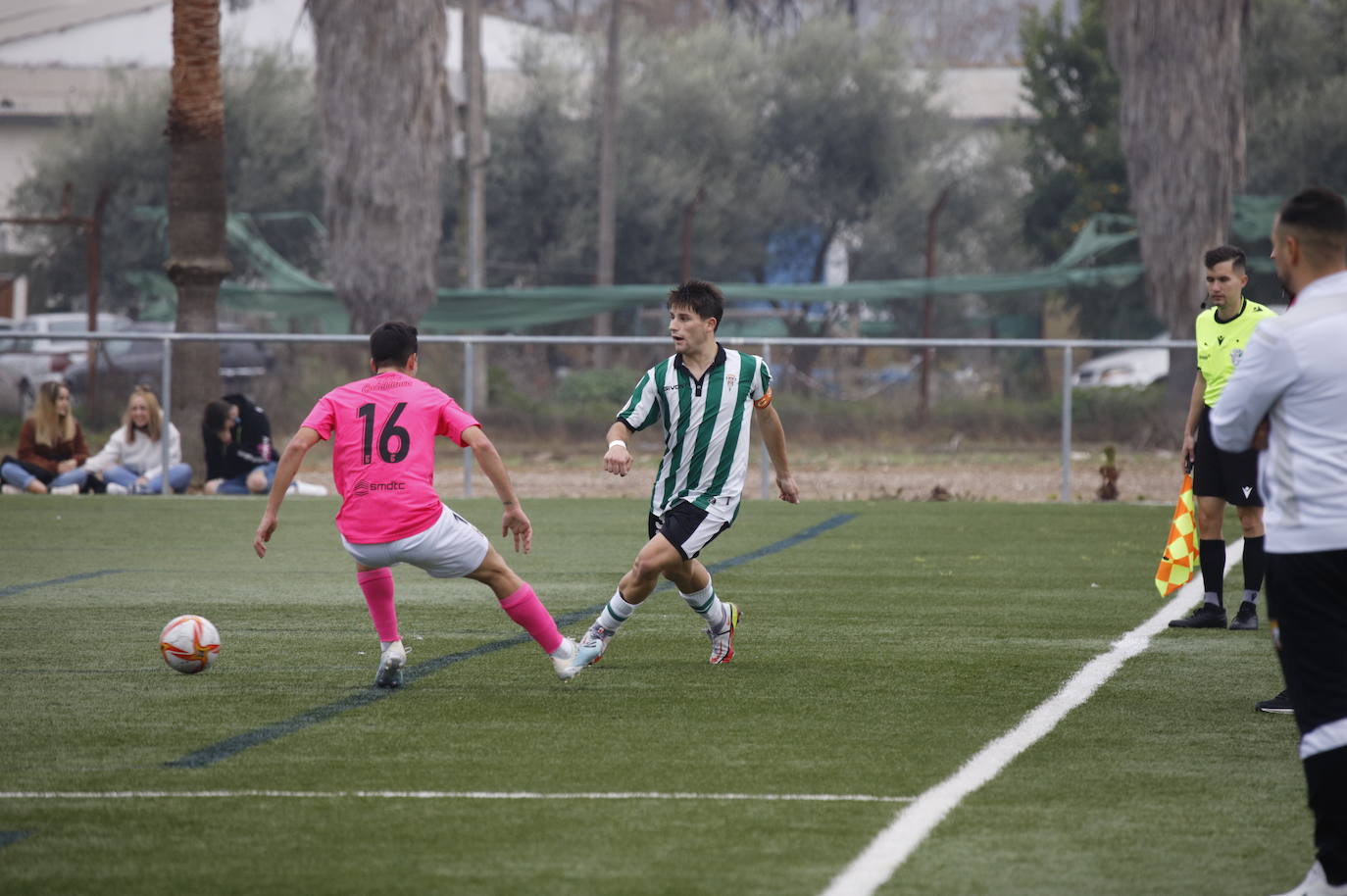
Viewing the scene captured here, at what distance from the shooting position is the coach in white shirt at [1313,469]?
4445 millimetres

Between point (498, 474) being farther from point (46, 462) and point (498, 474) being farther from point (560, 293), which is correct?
point (560, 293)

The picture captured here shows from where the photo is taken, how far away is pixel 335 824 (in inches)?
207

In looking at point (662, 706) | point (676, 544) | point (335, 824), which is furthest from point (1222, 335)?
point (335, 824)

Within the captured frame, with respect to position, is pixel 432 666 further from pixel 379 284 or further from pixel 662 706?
pixel 379 284

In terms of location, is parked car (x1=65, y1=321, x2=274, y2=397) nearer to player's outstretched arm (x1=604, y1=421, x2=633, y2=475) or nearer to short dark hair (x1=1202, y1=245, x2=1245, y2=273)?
short dark hair (x1=1202, y1=245, x2=1245, y2=273)

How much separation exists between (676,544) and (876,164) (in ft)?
105

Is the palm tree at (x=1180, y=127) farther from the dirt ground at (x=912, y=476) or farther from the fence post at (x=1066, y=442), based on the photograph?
the fence post at (x=1066, y=442)

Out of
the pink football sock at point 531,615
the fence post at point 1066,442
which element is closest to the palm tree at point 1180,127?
the fence post at point 1066,442

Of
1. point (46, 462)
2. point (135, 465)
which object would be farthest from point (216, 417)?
point (46, 462)

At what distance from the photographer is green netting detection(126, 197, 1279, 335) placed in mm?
24812

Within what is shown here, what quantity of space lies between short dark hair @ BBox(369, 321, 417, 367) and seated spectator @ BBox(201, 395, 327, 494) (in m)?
11.1

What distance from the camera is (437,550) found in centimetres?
727

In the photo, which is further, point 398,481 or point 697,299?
point 697,299

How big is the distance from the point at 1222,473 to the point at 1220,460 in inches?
3.7
